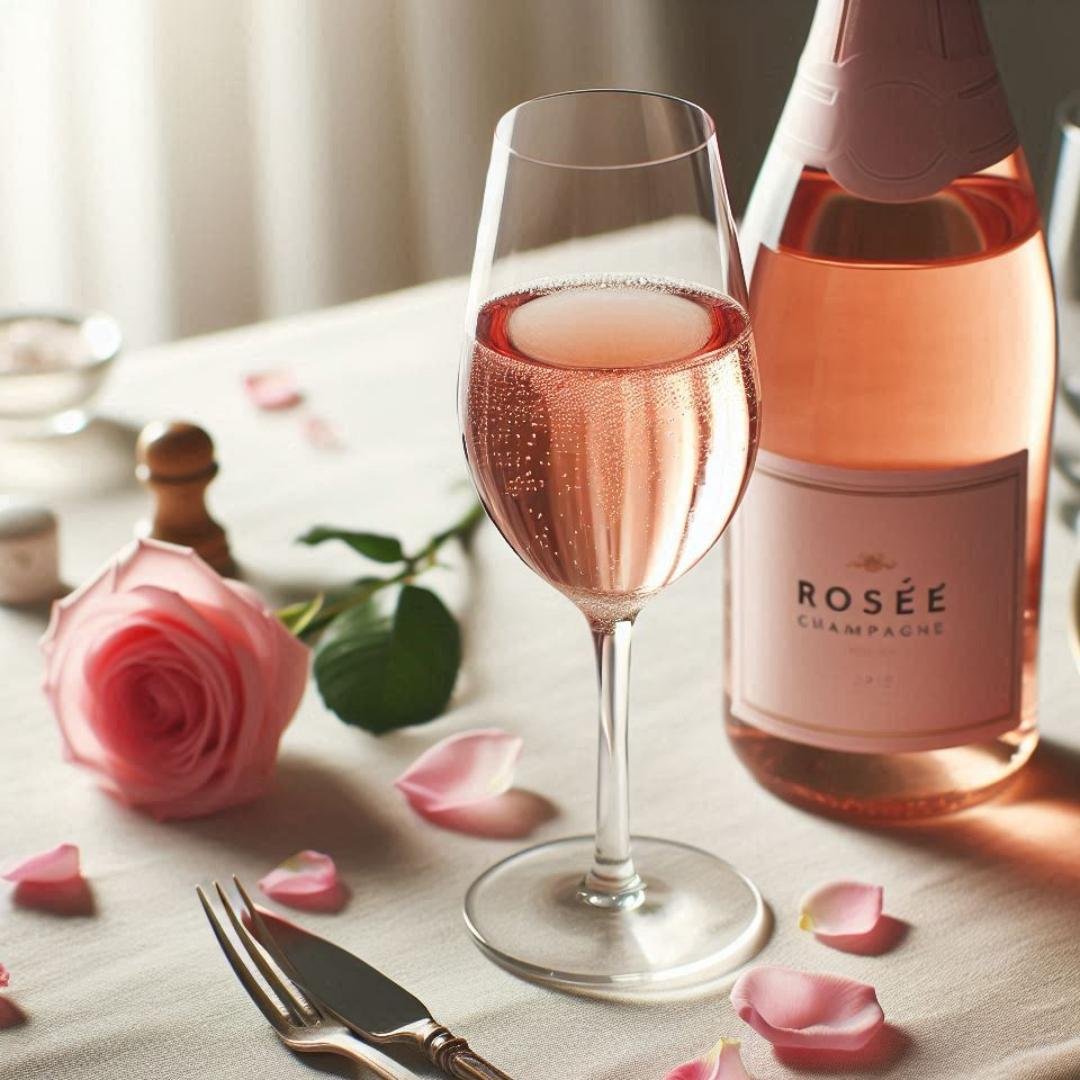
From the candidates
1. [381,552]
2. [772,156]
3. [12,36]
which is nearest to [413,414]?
[381,552]

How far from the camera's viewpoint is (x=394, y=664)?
966mm

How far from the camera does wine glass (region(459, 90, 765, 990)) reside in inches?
27.8

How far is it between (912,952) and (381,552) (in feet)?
1.43

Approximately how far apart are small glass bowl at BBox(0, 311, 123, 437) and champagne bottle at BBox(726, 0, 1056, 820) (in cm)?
58

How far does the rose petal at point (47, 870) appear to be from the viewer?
0.83m

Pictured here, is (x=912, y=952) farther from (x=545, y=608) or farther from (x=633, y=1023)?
(x=545, y=608)

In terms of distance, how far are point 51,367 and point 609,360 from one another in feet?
2.29

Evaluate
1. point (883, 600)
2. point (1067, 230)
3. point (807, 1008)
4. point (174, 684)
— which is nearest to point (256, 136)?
point (1067, 230)

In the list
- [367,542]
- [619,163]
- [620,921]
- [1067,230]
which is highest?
[619,163]

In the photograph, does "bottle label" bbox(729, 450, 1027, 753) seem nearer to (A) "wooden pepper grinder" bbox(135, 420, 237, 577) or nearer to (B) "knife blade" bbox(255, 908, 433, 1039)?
(B) "knife blade" bbox(255, 908, 433, 1039)

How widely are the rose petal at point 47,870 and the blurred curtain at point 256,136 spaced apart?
197 centimetres

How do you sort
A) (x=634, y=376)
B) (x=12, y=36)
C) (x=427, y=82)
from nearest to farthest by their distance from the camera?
1. (x=634, y=376)
2. (x=12, y=36)
3. (x=427, y=82)

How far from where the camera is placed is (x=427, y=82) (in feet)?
9.16

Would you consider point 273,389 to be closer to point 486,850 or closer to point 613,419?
point 486,850
